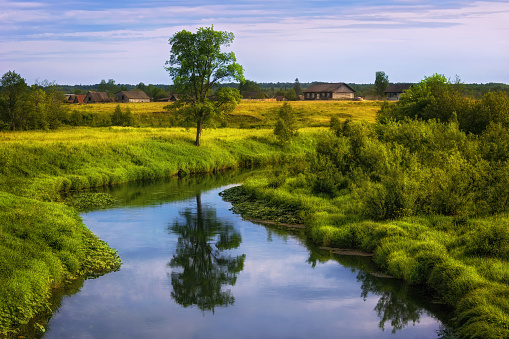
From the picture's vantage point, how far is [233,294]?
17297 mm

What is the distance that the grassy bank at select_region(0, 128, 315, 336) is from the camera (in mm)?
15648

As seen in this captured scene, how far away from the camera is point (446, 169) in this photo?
25.0 metres

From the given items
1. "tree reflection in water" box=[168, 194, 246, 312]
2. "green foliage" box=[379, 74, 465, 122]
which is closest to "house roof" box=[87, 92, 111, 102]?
"green foliage" box=[379, 74, 465, 122]

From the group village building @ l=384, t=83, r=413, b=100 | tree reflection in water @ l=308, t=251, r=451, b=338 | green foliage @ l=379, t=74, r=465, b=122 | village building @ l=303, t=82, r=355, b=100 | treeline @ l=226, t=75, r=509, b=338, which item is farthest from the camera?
village building @ l=384, t=83, r=413, b=100

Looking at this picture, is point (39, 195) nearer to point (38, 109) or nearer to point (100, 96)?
point (38, 109)

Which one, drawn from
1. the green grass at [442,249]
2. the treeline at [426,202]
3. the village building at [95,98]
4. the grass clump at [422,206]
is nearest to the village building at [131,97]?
the village building at [95,98]

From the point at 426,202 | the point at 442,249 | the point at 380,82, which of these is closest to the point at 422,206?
the point at 426,202

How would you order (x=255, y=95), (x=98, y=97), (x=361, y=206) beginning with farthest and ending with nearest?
(x=255, y=95)
(x=98, y=97)
(x=361, y=206)

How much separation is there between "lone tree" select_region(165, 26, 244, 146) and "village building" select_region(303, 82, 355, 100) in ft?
280

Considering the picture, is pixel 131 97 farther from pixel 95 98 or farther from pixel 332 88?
pixel 332 88

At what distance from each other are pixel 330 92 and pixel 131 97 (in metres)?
50.0

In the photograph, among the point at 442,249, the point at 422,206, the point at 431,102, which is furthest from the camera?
the point at 431,102

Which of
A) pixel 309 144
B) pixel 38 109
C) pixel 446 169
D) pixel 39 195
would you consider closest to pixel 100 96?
pixel 38 109

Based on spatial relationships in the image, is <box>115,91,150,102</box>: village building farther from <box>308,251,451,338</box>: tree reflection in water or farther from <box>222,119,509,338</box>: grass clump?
<box>308,251,451,338</box>: tree reflection in water
